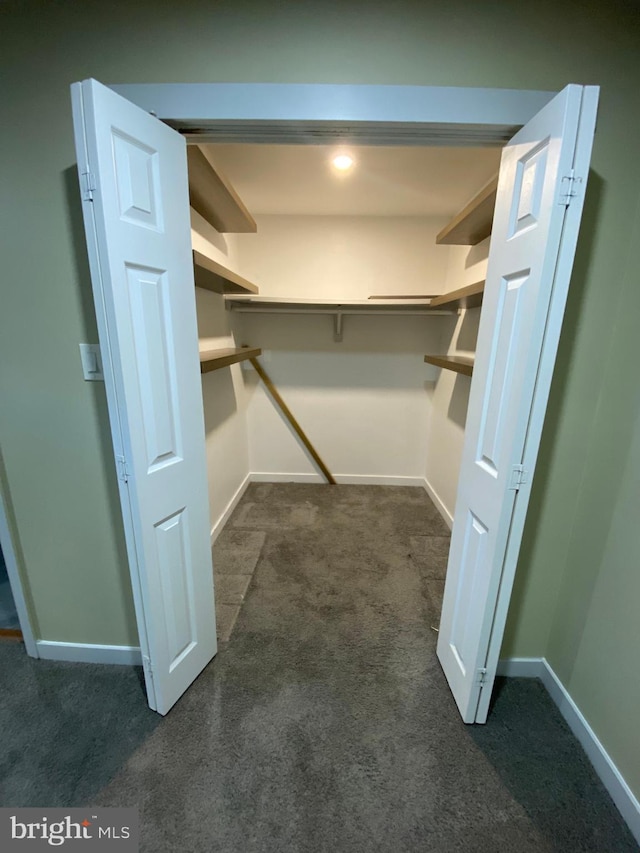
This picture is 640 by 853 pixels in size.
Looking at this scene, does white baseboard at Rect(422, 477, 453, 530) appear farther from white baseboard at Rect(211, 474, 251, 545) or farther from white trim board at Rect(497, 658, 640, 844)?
white baseboard at Rect(211, 474, 251, 545)

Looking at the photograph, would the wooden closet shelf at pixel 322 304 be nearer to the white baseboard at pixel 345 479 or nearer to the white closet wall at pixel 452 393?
Result: the white closet wall at pixel 452 393

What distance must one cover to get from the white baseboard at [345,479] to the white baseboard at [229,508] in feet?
0.51

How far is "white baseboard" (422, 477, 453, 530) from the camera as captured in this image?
272 cm

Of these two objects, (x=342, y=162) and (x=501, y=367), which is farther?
(x=342, y=162)

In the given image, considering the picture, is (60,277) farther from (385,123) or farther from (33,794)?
(33,794)

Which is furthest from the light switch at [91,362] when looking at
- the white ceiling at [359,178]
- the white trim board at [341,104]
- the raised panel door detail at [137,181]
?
the white ceiling at [359,178]

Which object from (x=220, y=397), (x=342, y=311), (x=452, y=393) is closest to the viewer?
(x=220, y=397)

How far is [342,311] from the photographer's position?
285 centimetres

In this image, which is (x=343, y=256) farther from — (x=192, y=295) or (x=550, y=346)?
(x=550, y=346)

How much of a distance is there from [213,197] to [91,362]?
3.72ft

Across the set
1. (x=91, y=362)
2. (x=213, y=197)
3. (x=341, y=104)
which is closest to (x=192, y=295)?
(x=91, y=362)

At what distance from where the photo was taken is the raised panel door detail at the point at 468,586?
122 centimetres

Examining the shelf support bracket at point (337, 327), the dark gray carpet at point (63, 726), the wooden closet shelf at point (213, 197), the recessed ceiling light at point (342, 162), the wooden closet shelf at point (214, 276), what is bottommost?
the dark gray carpet at point (63, 726)

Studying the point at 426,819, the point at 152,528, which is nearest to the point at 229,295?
the point at 152,528
